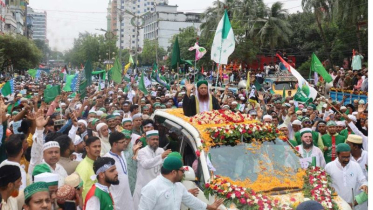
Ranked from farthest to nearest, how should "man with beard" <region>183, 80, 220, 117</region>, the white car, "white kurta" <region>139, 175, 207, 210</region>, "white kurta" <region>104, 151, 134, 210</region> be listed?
1. "man with beard" <region>183, 80, 220, 117</region>
2. "white kurta" <region>104, 151, 134, 210</region>
3. the white car
4. "white kurta" <region>139, 175, 207, 210</region>

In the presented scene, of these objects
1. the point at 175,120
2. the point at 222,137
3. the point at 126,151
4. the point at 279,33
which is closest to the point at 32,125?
the point at 126,151

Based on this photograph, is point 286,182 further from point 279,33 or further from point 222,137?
point 279,33

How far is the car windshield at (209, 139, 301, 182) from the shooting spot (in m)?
6.33

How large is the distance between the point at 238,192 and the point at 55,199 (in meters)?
2.16

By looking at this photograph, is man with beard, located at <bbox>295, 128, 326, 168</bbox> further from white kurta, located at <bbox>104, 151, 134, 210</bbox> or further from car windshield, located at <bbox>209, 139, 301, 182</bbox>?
white kurta, located at <bbox>104, 151, 134, 210</bbox>

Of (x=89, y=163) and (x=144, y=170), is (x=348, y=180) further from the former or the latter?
(x=89, y=163)

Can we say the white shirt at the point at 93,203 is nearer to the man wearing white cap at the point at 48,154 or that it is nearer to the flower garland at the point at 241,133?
the man wearing white cap at the point at 48,154

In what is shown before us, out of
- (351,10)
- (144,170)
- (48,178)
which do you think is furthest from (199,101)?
(351,10)

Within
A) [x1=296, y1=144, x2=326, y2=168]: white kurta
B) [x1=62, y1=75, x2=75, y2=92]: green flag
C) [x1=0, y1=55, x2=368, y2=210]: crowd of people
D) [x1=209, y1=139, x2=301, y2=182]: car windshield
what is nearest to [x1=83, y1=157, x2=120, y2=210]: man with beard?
[x1=0, y1=55, x2=368, y2=210]: crowd of people

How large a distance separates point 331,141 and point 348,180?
2.37 m

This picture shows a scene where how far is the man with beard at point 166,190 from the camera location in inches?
208

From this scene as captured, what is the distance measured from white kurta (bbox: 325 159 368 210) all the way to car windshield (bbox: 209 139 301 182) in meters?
0.78

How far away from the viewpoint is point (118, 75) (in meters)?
20.2

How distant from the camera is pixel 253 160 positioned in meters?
6.50
